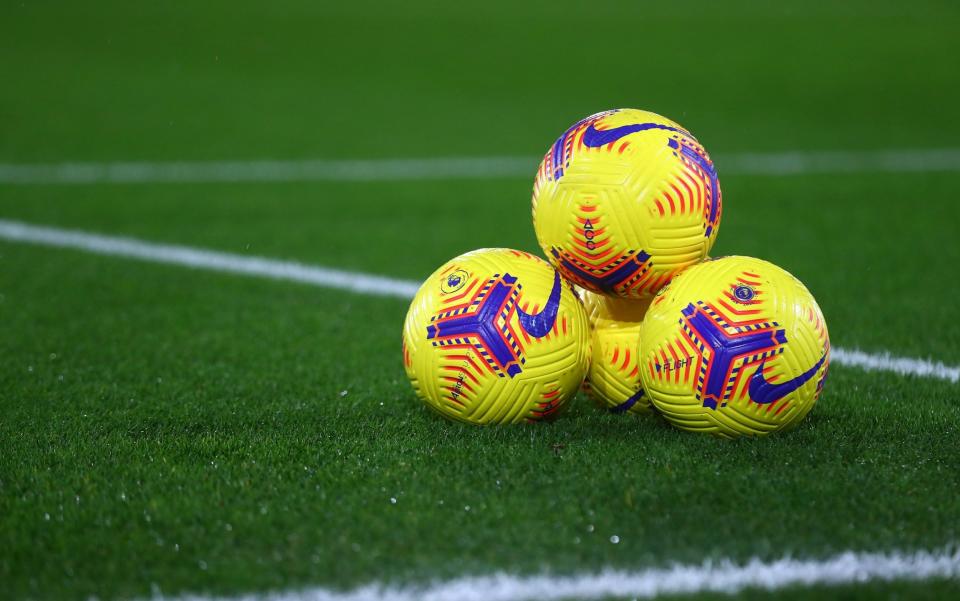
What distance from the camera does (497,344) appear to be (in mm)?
3715

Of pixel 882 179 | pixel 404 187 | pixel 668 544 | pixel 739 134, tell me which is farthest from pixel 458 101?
pixel 668 544

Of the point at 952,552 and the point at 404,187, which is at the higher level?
the point at 952,552

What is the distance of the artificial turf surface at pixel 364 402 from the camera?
114 inches

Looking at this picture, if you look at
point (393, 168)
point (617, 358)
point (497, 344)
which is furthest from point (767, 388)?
point (393, 168)

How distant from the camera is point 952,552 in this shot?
2822 millimetres

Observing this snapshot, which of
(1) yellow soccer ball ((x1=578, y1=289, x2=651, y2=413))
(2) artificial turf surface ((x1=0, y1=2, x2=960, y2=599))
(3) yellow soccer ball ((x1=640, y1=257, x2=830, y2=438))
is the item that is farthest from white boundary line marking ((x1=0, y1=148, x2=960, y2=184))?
(3) yellow soccer ball ((x1=640, y1=257, x2=830, y2=438))

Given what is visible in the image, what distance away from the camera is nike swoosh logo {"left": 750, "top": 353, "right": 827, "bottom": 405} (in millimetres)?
3535

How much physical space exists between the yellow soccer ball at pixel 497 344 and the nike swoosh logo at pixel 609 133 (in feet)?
1.59

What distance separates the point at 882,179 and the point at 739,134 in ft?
9.42

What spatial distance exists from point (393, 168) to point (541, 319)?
6.63 meters

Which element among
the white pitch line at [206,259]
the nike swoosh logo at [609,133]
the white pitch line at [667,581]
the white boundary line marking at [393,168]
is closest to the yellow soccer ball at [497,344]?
the nike swoosh logo at [609,133]

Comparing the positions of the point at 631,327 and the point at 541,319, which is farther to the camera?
the point at 631,327

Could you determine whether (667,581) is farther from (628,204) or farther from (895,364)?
(895,364)

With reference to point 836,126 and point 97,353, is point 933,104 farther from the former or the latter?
point 97,353
